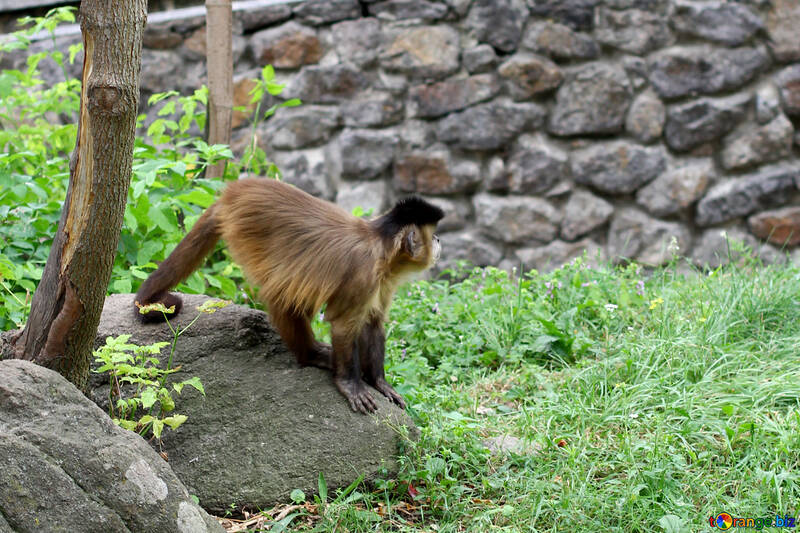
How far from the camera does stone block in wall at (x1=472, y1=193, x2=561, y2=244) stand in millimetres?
5727

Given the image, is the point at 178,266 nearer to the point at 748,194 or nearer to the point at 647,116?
the point at 647,116

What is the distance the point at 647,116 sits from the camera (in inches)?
218

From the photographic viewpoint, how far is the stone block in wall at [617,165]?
18.3 feet

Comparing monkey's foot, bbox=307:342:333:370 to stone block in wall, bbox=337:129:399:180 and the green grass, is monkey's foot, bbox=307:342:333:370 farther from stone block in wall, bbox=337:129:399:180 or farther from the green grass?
stone block in wall, bbox=337:129:399:180

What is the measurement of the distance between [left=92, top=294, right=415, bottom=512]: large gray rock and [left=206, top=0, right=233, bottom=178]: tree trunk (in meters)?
1.67

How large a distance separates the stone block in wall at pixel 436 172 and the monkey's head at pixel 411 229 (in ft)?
8.12

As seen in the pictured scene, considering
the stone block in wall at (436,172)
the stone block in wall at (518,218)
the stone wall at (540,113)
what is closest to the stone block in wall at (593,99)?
the stone wall at (540,113)

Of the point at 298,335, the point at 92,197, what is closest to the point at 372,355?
the point at 298,335

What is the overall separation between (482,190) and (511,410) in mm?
2592

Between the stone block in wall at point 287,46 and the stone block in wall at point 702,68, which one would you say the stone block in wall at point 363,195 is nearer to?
the stone block in wall at point 287,46

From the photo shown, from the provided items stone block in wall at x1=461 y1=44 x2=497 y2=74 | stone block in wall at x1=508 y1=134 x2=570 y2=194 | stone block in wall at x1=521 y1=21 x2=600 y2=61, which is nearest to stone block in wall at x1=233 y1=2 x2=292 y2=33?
stone block in wall at x1=461 y1=44 x2=497 y2=74

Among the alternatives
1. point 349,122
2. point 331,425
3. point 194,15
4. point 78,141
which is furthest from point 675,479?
point 194,15

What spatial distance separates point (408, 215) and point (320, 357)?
2.33ft

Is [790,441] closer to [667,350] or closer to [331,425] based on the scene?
[667,350]
